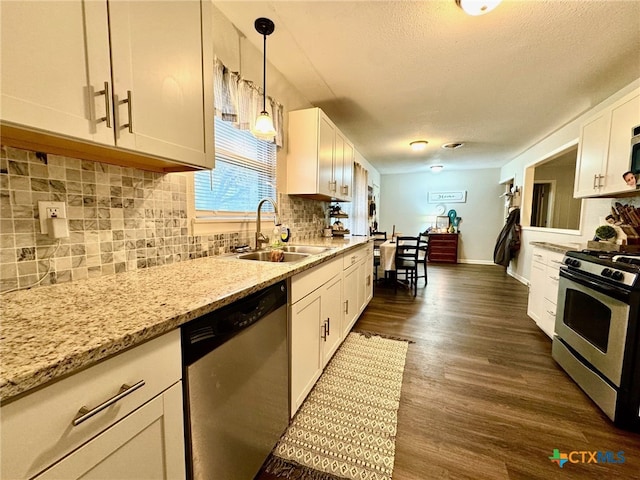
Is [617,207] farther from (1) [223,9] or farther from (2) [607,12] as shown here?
(1) [223,9]

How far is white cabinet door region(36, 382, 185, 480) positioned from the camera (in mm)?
531

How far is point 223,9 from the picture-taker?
66.7 inches

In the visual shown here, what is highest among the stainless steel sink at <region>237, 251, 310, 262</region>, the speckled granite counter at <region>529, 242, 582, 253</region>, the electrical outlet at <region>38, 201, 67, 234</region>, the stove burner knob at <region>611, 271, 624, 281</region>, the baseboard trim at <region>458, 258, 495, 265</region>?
the electrical outlet at <region>38, 201, 67, 234</region>

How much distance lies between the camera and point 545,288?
2.59m

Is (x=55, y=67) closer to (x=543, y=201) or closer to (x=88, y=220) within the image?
(x=88, y=220)

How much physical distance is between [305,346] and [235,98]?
1.69m

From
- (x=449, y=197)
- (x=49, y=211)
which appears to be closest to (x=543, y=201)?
(x=449, y=197)

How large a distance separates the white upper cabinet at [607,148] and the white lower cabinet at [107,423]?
317 centimetres

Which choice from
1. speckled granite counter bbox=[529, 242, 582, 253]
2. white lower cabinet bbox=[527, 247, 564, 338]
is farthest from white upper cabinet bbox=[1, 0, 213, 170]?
white lower cabinet bbox=[527, 247, 564, 338]

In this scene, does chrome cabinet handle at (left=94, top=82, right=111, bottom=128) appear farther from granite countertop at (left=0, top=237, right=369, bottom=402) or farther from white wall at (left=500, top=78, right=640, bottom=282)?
white wall at (left=500, top=78, right=640, bottom=282)

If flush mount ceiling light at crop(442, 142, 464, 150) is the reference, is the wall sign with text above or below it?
below

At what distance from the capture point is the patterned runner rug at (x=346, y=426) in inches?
49.7

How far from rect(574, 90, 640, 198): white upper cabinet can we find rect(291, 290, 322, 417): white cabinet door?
8.43 ft

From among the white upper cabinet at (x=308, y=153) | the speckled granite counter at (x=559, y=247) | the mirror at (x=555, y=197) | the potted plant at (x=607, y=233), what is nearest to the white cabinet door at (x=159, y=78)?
the white upper cabinet at (x=308, y=153)
